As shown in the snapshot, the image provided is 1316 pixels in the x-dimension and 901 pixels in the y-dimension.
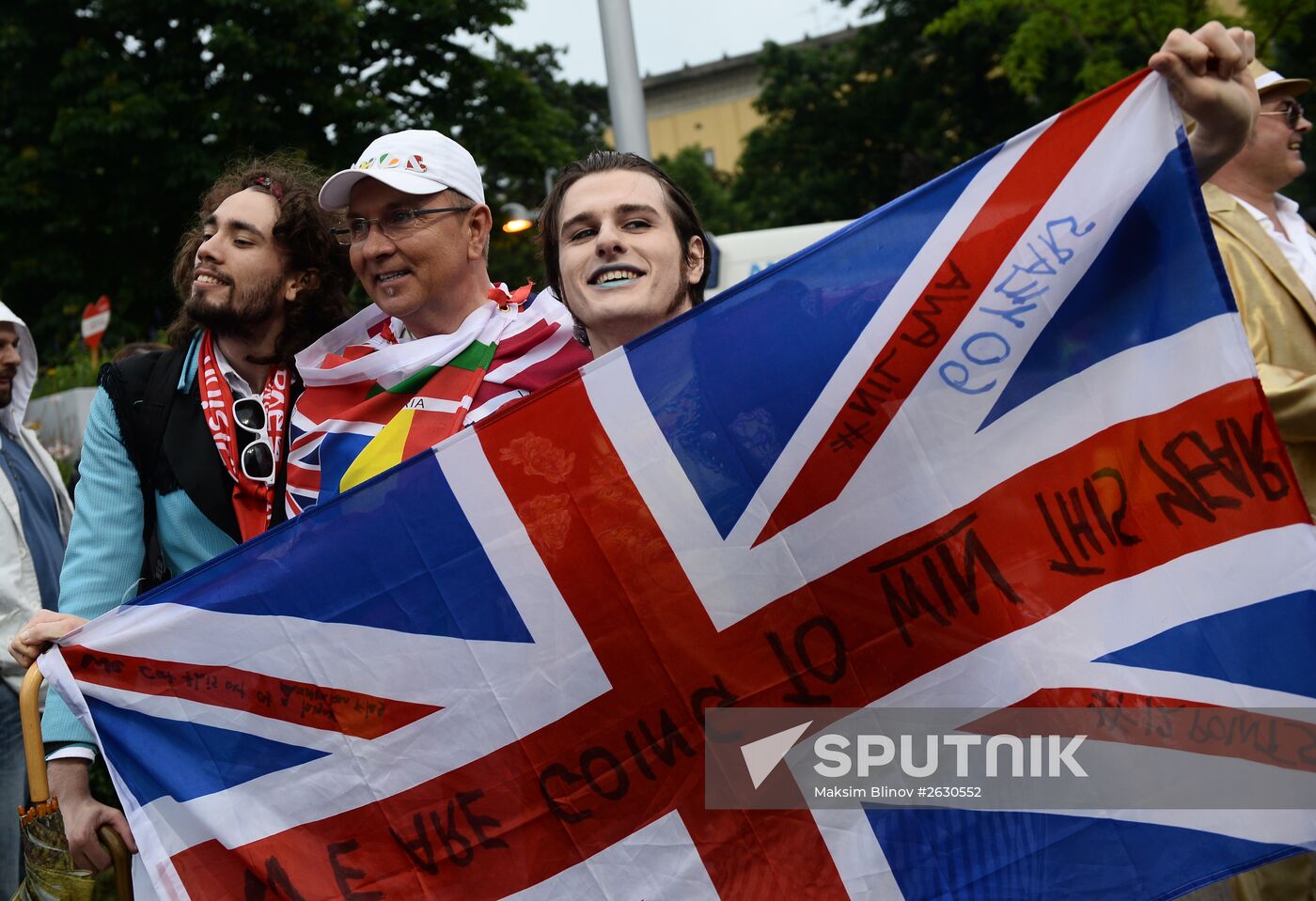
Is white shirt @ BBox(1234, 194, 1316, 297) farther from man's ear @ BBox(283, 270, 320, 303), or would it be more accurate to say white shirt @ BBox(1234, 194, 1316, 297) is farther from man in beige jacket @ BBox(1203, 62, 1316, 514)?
man's ear @ BBox(283, 270, 320, 303)

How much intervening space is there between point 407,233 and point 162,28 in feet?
49.4

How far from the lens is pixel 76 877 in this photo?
2.23 m

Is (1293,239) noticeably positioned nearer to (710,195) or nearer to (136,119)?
→ (136,119)

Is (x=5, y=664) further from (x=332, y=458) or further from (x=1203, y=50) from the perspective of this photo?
(x=1203, y=50)

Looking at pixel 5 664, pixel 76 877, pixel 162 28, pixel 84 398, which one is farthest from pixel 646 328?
pixel 162 28

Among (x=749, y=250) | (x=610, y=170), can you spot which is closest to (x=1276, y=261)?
(x=610, y=170)

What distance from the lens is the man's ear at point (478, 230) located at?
293 centimetres

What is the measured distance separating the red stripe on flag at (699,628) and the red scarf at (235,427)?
705mm

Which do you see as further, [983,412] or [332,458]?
[332,458]

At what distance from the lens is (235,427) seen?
2828 millimetres

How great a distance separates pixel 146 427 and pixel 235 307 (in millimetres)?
337

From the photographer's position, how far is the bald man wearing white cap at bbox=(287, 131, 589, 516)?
2.72 metres

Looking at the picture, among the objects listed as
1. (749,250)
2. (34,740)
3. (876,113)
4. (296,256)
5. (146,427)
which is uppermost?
(876,113)

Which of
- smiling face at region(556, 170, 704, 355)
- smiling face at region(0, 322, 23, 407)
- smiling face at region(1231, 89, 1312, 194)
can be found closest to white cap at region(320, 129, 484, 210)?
smiling face at region(556, 170, 704, 355)
